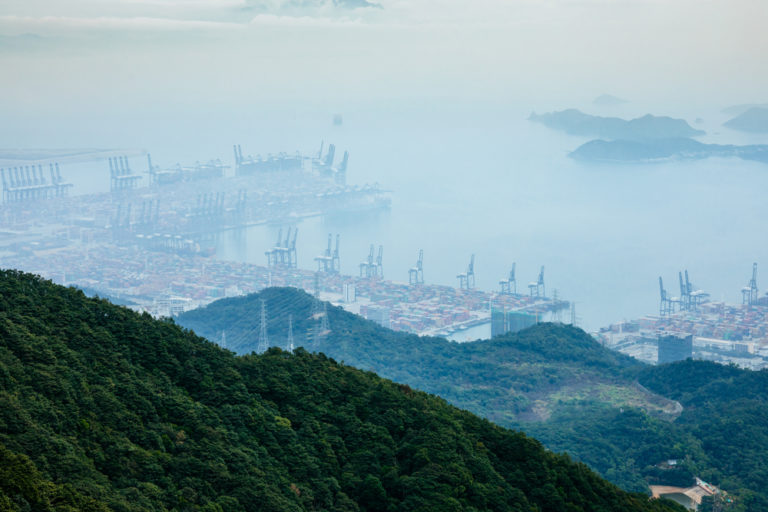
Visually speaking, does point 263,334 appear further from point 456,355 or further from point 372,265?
point 372,265

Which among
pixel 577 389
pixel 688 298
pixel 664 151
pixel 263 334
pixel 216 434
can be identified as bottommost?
pixel 688 298

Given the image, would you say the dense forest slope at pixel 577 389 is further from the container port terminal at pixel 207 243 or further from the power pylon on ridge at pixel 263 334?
the container port terminal at pixel 207 243

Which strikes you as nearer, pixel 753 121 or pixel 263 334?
pixel 263 334

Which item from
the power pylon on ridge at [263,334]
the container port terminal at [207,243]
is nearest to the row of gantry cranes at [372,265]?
the container port terminal at [207,243]

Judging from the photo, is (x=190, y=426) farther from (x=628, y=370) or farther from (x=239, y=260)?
(x=239, y=260)

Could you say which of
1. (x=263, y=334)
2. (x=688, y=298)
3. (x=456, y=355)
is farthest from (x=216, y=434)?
(x=688, y=298)

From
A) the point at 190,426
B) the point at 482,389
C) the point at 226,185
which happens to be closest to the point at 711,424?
the point at 482,389
